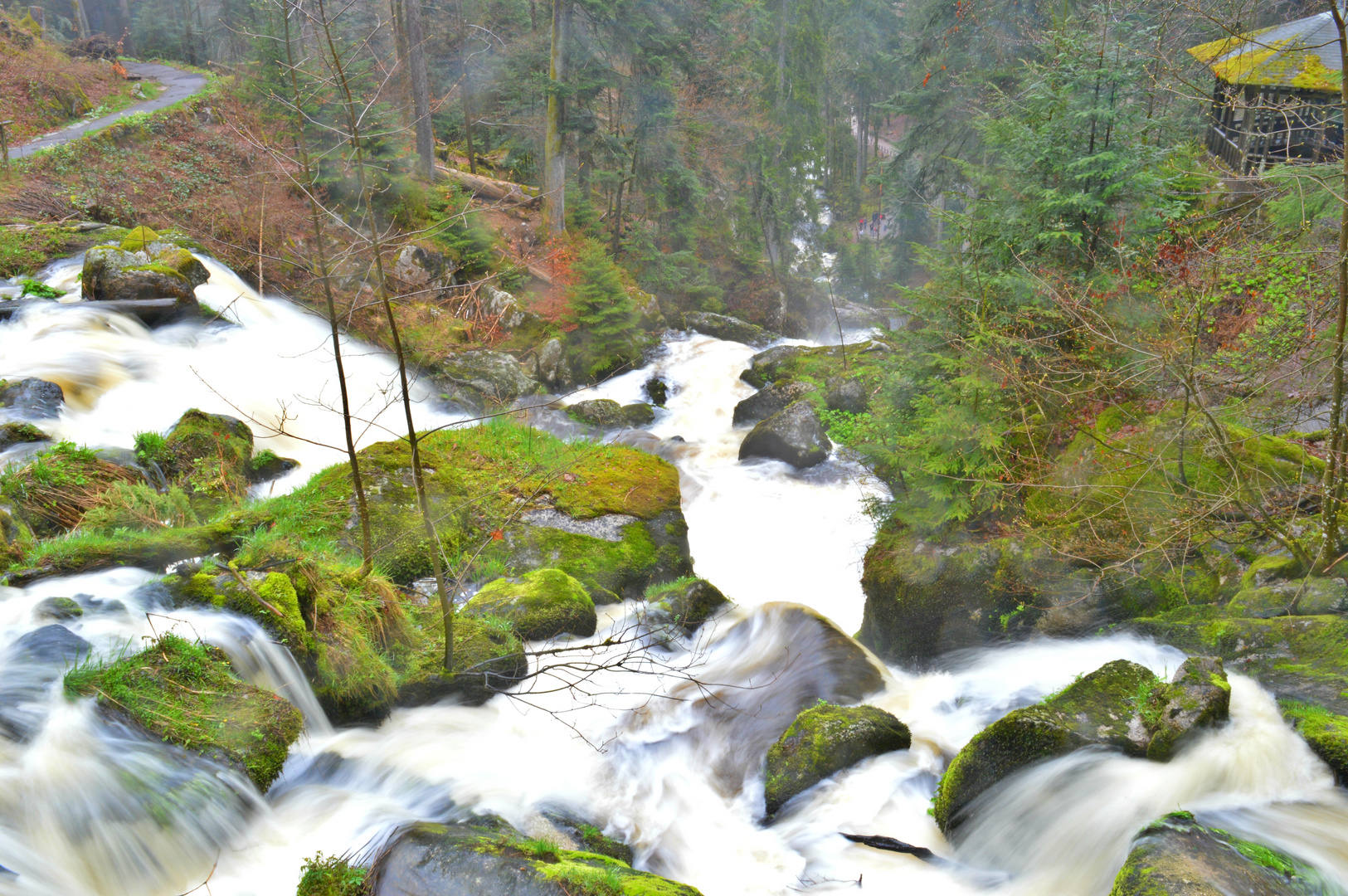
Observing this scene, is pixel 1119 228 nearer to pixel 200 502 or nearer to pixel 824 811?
pixel 824 811

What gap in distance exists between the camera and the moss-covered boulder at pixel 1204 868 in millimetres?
3777

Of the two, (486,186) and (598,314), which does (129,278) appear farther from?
(486,186)

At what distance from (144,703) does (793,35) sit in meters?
30.6

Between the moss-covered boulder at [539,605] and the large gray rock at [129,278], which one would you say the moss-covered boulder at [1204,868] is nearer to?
the moss-covered boulder at [539,605]

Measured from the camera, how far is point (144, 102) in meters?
24.0

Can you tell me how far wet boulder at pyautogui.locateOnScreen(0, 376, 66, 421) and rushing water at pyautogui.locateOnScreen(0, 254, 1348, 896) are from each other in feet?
1.45

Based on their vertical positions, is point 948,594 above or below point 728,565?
above

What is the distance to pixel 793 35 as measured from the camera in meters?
28.7

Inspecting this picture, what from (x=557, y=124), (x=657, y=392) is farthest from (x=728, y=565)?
(x=557, y=124)

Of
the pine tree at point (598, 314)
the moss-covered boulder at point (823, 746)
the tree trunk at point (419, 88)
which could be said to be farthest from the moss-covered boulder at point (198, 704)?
the tree trunk at point (419, 88)

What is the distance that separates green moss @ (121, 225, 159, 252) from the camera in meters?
13.0

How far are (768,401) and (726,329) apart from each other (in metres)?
6.48

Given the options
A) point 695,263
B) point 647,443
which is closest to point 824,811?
point 647,443

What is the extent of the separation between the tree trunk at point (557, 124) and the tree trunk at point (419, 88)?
3.06 meters
